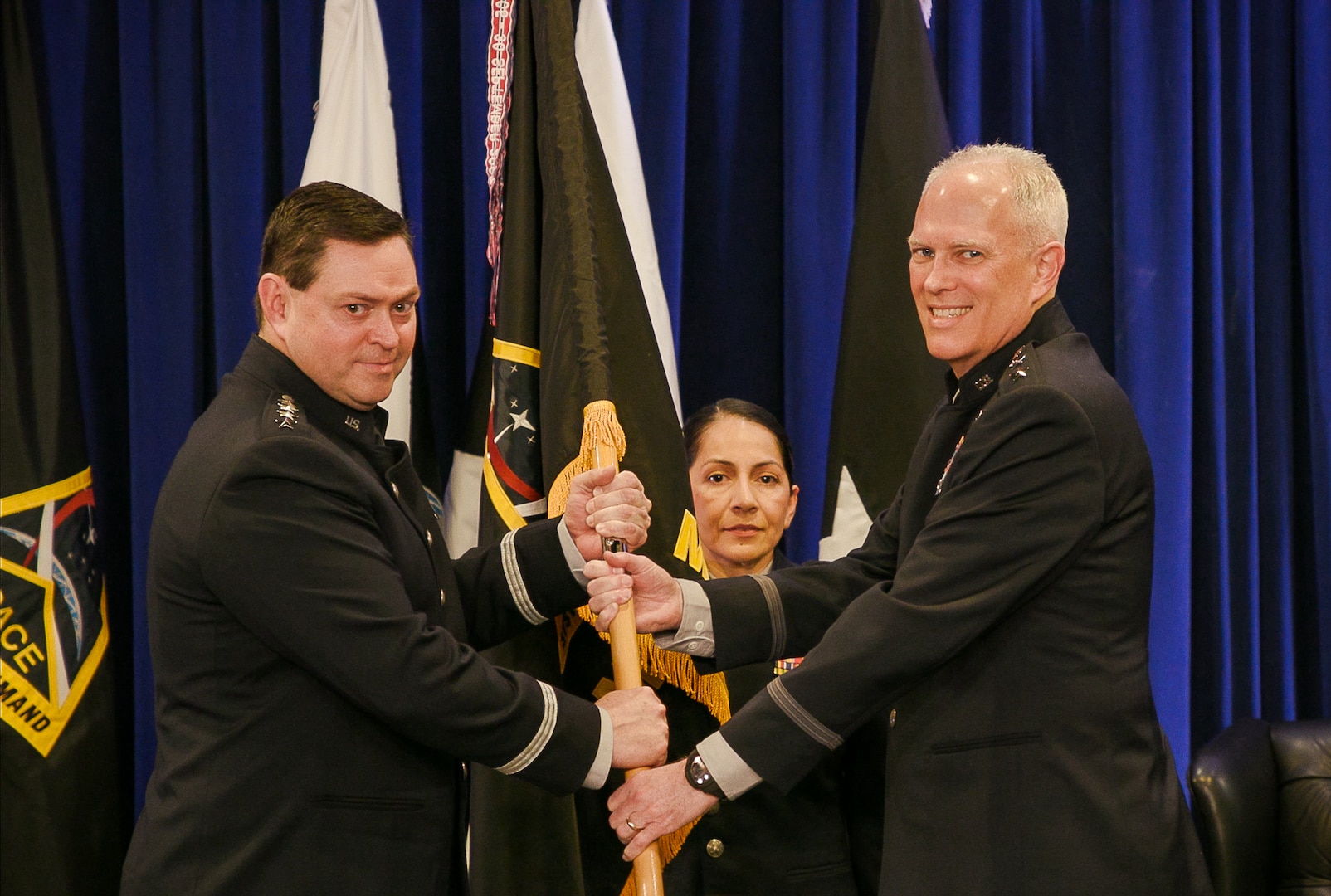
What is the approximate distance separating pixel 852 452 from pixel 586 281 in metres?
0.92

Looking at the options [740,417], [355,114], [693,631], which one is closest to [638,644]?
[693,631]

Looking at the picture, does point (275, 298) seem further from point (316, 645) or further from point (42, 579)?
point (42, 579)

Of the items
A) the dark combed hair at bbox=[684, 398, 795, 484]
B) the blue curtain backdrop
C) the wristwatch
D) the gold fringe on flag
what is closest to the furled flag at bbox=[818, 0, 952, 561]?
the dark combed hair at bbox=[684, 398, 795, 484]

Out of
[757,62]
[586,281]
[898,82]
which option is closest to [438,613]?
[586,281]

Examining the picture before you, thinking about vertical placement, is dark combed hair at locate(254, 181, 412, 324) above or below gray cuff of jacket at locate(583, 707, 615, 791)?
above

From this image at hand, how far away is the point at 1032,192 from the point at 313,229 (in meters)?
1.25

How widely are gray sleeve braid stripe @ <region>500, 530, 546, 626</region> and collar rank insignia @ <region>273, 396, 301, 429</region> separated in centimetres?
67

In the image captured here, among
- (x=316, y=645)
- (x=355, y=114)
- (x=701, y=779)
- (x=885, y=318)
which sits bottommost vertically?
(x=701, y=779)

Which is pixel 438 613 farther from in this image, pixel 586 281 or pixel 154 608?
pixel 586 281

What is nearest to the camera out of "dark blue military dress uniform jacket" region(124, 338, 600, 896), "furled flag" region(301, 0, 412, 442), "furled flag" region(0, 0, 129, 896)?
"dark blue military dress uniform jacket" region(124, 338, 600, 896)

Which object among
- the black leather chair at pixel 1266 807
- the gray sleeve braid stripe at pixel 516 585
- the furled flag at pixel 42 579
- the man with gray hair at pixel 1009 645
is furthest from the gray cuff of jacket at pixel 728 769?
the furled flag at pixel 42 579

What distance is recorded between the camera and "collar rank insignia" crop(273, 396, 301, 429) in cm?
203

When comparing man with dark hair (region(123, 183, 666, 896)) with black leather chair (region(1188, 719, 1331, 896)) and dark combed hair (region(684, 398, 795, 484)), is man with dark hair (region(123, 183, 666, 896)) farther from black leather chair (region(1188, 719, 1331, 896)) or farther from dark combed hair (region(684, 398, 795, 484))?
black leather chair (region(1188, 719, 1331, 896))

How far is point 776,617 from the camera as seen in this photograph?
265 centimetres
